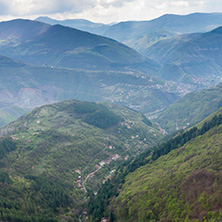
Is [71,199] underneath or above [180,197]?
underneath

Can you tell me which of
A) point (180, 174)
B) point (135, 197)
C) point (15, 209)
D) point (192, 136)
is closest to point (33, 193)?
point (15, 209)

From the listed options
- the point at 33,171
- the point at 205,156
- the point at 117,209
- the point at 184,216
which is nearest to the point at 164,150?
the point at 205,156

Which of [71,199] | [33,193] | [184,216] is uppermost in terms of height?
[184,216]

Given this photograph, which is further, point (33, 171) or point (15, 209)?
point (33, 171)

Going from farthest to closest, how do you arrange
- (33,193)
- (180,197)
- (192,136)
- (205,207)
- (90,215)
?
1. (192,136)
2. (33,193)
3. (90,215)
4. (180,197)
5. (205,207)

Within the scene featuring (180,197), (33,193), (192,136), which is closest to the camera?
(180,197)

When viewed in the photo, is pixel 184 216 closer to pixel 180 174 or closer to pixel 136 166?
pixel 180 174
